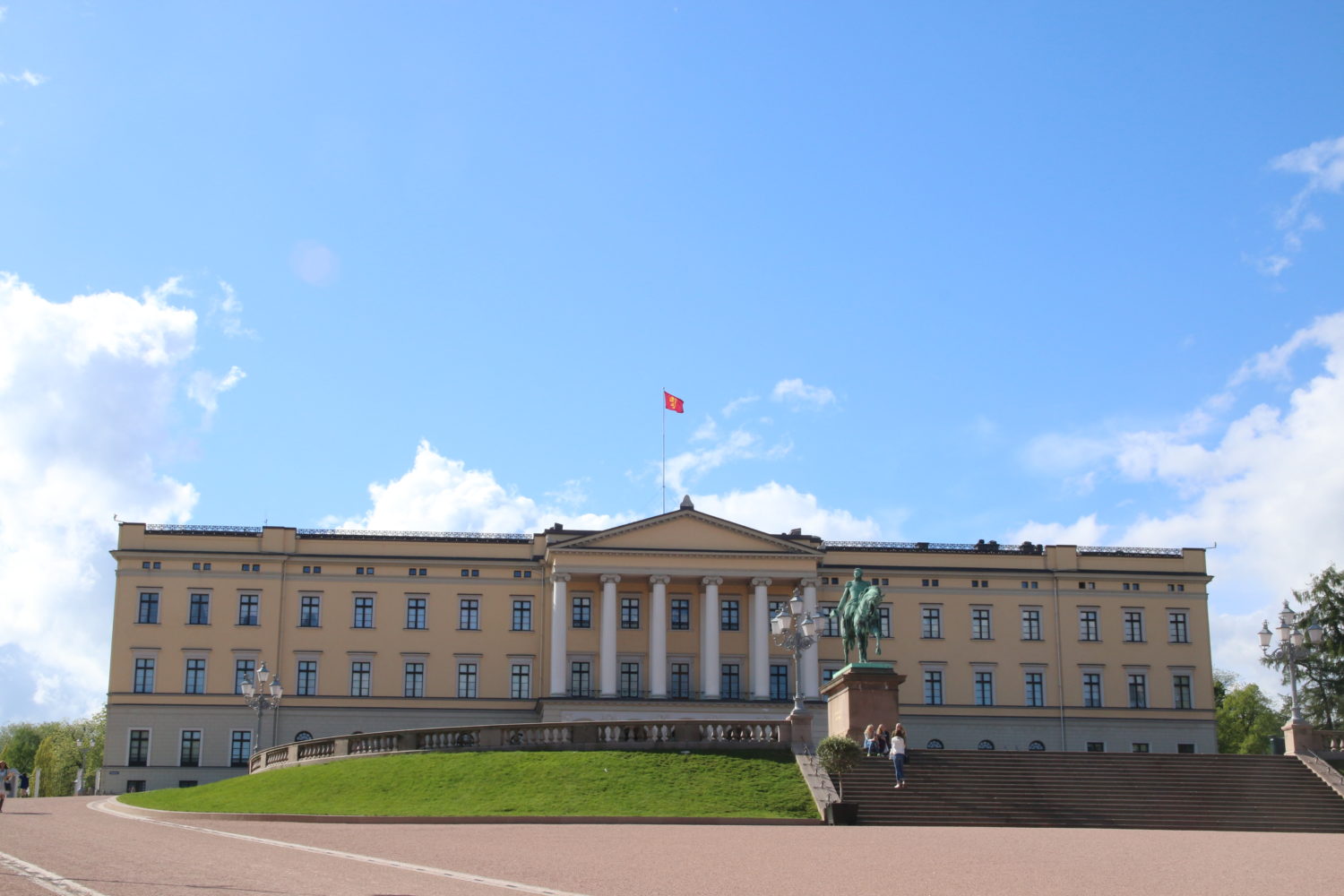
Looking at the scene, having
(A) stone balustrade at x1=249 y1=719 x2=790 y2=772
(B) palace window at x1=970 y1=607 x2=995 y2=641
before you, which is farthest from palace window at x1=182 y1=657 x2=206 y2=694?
(B) palace window at x1=970 y1=607 x2=995 y2=641

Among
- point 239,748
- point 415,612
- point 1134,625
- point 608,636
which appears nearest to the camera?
point 239,748

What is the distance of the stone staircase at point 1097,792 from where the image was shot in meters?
38.8

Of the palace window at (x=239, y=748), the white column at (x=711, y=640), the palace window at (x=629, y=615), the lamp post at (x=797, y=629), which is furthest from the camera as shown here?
the palace window at (x=629, y=615)

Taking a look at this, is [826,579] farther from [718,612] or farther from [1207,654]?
[1207,654]

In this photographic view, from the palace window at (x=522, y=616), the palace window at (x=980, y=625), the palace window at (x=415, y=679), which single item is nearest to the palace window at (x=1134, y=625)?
the palace window at (x=980, y=625)

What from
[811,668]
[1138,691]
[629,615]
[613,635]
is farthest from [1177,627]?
[613,635]

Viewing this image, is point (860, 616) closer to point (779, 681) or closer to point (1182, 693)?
point (779, 681)

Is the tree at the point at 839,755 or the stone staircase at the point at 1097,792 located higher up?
the tree at the point at 839,755

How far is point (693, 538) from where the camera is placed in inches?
3061

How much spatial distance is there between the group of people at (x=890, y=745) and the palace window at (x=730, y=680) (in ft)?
107

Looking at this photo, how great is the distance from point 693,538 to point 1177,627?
92.1ft

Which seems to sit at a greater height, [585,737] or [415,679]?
[415,679]

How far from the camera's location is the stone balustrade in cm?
4462

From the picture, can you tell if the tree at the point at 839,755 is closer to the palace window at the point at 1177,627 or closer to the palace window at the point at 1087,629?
the palace window at the point at 1087,629
